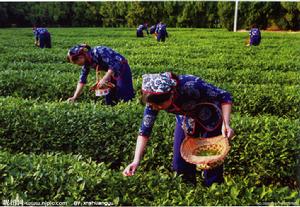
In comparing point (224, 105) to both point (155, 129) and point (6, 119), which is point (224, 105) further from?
point (6, 119)

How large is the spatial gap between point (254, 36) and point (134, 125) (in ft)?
8.71

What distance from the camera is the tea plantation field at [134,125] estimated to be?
152 inches

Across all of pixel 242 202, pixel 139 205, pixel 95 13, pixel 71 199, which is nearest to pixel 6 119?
pixel 95 13

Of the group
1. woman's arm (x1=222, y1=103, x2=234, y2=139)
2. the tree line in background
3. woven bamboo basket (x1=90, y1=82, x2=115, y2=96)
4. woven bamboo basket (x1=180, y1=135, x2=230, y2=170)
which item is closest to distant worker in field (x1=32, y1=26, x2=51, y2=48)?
the tree line in background

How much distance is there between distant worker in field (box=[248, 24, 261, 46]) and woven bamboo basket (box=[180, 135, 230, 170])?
3166mm

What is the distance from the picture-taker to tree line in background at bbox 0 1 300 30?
5688 millimetres

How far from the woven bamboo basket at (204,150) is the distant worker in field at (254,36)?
3.17m

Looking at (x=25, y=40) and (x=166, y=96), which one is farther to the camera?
(x=25, y=40)

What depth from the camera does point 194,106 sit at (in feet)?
12.4

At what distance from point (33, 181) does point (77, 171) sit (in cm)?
36

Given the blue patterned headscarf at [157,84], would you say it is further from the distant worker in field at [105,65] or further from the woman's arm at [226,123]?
the distant worker in field at [105,65]

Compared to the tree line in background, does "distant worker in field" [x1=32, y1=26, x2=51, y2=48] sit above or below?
below

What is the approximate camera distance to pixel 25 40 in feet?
24.1

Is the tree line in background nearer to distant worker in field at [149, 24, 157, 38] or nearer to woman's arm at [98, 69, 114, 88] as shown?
distant worker in field at [149, 24, 157, 38]
